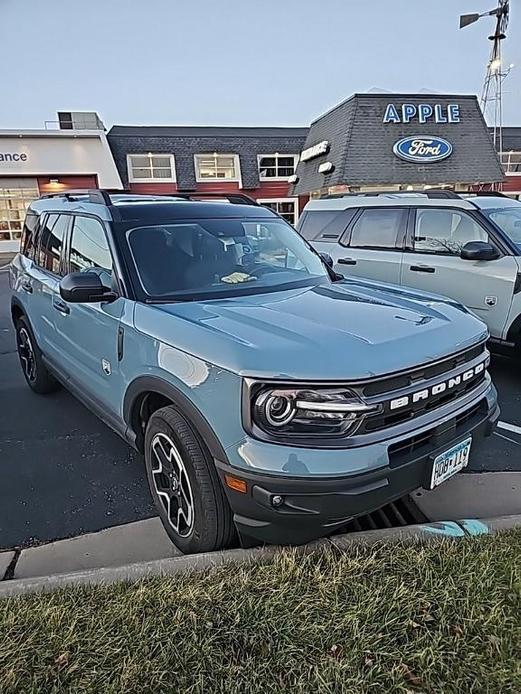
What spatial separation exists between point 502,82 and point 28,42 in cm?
1995

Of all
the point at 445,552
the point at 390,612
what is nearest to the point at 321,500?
the point at 390,612

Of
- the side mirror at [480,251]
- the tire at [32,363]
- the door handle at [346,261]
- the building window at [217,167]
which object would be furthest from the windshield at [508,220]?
the building window at [217,167]

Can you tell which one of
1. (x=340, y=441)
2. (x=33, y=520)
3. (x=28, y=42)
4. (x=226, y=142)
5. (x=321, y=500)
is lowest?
(x=33, y=520)

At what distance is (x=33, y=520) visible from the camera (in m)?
3.03

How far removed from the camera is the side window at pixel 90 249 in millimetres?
3234

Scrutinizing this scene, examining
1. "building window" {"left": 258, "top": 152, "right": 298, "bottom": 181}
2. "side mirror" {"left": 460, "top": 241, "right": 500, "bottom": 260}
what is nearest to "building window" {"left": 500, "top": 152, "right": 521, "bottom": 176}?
"building window" {"left": 258, "top": 152, "right": 298, "bottom": 181}

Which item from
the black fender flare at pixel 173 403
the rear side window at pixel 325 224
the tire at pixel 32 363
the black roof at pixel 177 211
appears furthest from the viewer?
the rear side window at pixel 325 224

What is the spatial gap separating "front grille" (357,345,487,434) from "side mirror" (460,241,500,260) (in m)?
2.86

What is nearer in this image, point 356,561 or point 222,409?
point 222,409

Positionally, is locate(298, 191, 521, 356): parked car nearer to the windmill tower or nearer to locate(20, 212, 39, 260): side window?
locate(20, 212, 39, 260): side window

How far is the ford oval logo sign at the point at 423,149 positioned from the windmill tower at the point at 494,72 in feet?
16.6

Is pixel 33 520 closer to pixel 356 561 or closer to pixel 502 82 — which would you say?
pixel 356 561

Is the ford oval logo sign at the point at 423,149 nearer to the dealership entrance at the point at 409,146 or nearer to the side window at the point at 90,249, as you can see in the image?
the dealership entrance at the point at 409,146

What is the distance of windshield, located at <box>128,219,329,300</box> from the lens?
3.11 m
